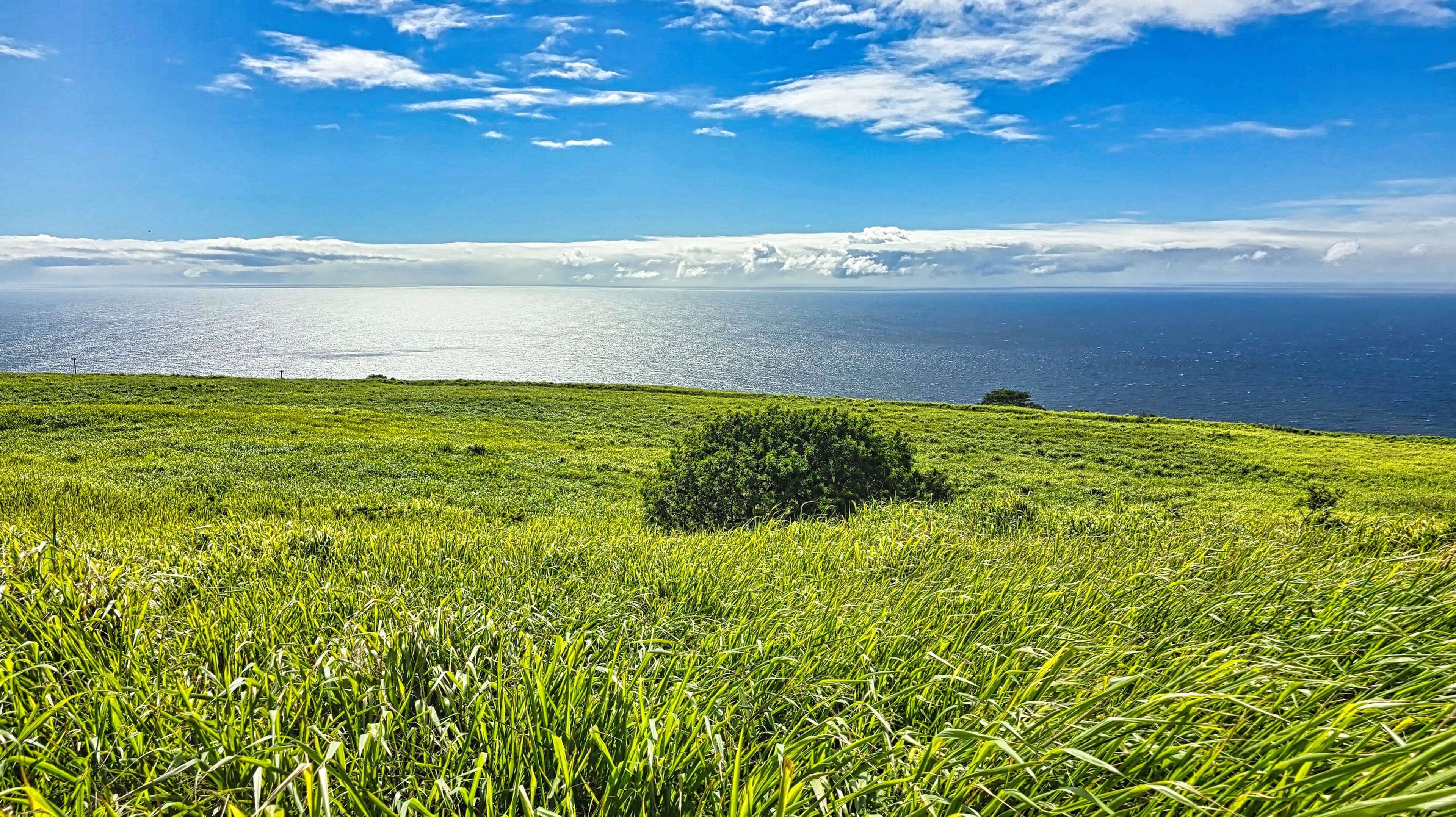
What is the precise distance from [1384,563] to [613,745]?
6332 mm

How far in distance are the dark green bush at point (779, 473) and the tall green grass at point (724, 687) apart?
6154 millimetres

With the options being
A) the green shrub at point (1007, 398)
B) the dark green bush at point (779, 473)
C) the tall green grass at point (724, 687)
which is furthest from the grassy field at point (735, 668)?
the green shrub at point (1007, 398)

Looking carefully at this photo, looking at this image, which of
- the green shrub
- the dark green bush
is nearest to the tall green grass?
the dark green bush

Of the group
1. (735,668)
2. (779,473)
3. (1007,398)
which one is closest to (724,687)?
(735,668)

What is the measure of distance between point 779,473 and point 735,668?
8628mm

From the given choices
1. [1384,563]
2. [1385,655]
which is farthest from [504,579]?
[1384,563]

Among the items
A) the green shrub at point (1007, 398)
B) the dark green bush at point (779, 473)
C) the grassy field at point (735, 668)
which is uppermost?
the grassy field at point (735, 668)

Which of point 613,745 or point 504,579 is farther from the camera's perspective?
point 504,579

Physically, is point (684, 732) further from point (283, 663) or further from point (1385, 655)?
point (1385, 655)

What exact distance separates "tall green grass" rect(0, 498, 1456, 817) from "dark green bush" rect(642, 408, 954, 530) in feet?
20.2

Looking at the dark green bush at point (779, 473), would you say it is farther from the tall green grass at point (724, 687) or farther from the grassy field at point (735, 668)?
the tall green grass at point (724, 687)

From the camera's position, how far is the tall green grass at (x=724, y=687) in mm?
2373

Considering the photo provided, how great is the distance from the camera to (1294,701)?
286cm

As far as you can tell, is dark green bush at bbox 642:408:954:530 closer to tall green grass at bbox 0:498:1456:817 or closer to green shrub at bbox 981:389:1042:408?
tall green grass at bbox 0:498:1456:817
